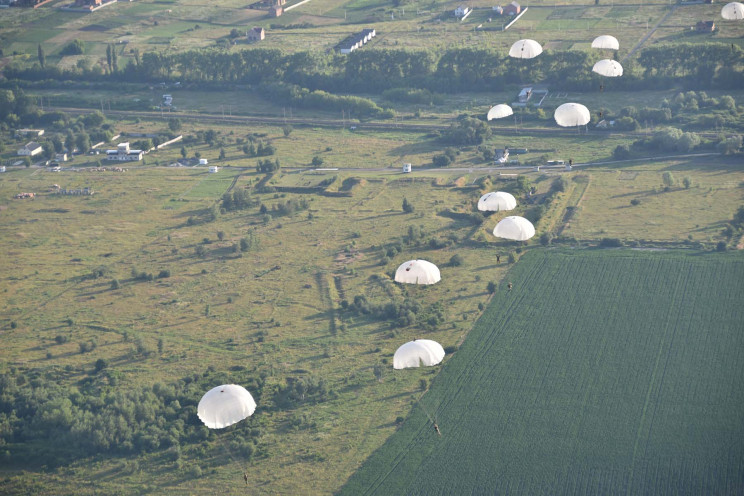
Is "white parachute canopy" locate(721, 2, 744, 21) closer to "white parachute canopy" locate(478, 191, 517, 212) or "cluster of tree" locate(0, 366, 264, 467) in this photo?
"white parachute canopy" locate(478, 191, 517, 212)

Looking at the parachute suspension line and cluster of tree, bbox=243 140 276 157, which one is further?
cluster of tree, bbox=243 140 276 157

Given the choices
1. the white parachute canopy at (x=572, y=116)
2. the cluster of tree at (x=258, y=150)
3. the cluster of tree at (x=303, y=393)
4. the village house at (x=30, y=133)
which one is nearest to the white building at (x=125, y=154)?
the cluster of tree at (x=258, y=150)

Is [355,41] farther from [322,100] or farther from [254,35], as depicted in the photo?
[322,100]

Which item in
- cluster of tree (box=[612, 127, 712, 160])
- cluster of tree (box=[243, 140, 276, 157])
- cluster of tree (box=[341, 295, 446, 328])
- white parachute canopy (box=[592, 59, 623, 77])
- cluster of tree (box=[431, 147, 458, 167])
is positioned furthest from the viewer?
white parachute canopy (box=[592, 59, 623, 77])

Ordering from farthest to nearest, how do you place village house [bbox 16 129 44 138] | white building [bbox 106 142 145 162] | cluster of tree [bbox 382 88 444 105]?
cluster of tree [bbox 382 88 444 105]
village house [bbox 16 129 44 138]
white building [bbox 106 142 145 162]

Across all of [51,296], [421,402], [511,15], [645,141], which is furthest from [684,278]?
[511,15]

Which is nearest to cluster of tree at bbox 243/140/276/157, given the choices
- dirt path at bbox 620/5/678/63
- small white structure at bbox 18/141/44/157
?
small white structure at bbox 18/141/44/157

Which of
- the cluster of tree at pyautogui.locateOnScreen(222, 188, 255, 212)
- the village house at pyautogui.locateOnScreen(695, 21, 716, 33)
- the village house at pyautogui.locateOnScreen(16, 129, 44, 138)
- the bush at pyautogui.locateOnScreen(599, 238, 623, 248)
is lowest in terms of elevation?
the bush at pyautogui.locateOnScreen(599, 238, 623, 248)
